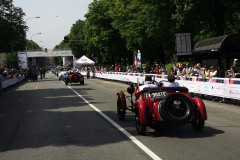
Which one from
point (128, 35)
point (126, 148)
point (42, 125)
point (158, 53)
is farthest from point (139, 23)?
point (126, 148)

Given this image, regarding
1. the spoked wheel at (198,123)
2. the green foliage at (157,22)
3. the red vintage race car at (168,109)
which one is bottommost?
the spoked wheel at (198,123)

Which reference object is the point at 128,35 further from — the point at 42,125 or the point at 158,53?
the point at 42,125

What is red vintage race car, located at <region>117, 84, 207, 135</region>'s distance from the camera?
7168 mm

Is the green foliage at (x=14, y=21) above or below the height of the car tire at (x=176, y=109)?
above

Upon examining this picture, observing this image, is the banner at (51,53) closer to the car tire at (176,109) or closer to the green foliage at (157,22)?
the green foliage at (157,22)

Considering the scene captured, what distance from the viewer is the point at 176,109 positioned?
723 centimetres

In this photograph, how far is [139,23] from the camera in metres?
39.0

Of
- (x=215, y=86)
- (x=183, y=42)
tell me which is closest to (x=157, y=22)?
(x=183, y=42)

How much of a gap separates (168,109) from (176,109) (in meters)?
0.17

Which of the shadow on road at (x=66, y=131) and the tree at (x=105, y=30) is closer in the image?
the shadow on road at (x=66, y=131)

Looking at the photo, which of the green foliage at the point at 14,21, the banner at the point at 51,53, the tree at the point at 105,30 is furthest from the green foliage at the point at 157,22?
the banner at the point at 51,53

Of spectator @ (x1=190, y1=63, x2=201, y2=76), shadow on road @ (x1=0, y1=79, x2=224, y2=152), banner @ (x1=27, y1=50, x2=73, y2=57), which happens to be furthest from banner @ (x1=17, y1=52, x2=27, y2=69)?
shadow on road @ (x1=0, y1=79, x2=224, y2=152)

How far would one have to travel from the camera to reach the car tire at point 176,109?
23.4 feet

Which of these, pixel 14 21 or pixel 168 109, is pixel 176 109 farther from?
pixel 14 21
